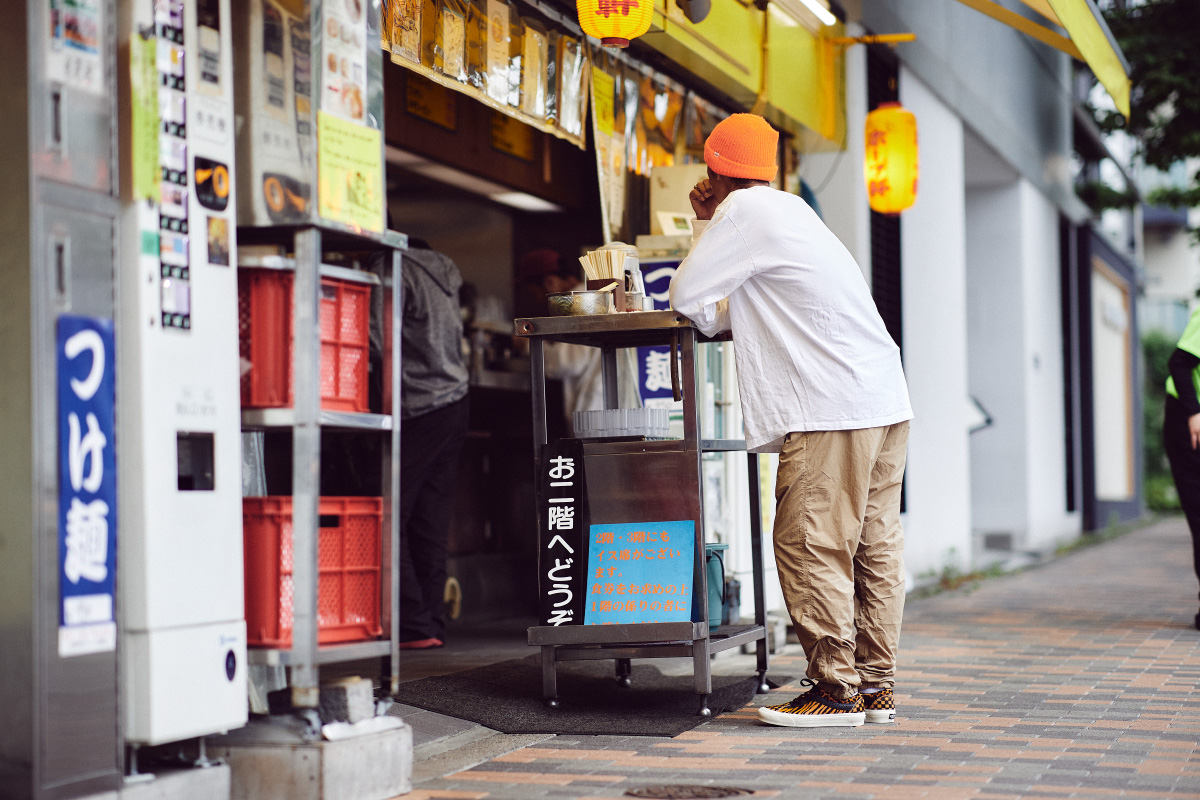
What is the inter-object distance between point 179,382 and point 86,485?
345mm

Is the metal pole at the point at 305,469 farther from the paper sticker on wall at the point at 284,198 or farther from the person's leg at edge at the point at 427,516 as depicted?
the person's leg at edge at the point at 427,516

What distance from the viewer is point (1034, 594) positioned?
368 inches

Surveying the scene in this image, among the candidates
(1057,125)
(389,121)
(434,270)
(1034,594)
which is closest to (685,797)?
(434,270)

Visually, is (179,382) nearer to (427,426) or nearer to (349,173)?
(349,173)

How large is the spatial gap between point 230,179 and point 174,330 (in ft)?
1.37

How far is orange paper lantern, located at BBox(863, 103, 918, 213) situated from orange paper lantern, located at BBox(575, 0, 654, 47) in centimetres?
343

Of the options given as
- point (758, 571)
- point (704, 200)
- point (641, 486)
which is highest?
point (704, 200)

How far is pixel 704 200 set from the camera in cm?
473

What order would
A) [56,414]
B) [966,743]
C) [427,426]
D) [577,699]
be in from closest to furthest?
1. [56,414]
2. [966,743]
3. [577,699]
4. [427,426]

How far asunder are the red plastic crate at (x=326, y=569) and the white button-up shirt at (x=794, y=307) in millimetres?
1441

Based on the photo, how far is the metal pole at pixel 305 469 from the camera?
10.7ft

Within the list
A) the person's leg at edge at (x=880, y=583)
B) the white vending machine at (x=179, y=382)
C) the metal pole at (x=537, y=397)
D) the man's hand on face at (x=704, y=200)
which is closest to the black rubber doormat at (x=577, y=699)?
the person's leg at edge at (x=880, y=583)

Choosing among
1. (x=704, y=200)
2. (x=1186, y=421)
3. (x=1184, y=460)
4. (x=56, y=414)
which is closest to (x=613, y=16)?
(x=704, y=200)

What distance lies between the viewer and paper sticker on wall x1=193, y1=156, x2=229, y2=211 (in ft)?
10.4
